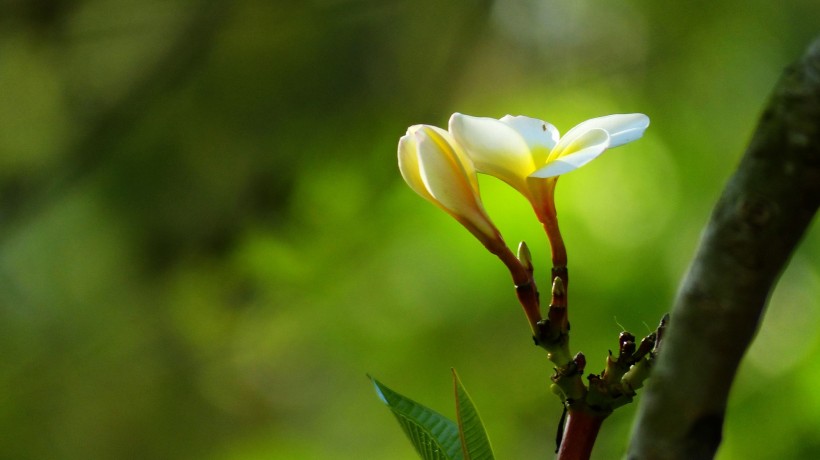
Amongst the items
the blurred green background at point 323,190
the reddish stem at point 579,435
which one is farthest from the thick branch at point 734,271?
the blurred green background at point 323,190

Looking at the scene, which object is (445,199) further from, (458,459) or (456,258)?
(456,258)

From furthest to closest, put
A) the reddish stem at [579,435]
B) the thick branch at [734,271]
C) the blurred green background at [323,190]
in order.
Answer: the blurred green background at [323,190], the reddish stem at [579,435], the thick branch at [734,271]

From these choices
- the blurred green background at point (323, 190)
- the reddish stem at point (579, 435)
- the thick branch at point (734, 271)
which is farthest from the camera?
the blurred green background at point (323, 190)

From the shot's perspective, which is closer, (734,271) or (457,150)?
(734,271)

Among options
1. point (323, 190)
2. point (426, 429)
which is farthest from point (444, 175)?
point (323, 190)

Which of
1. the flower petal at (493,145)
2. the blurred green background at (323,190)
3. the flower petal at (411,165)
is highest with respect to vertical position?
the blurred green background at (323,190)

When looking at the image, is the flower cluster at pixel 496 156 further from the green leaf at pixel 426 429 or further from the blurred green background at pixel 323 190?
the blurred green background at pixel 323 190

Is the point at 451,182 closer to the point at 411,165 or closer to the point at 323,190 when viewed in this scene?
the point at 411,165

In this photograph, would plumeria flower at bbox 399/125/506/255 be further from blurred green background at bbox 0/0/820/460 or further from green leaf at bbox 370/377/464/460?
blurred green background at bbox 0/0/820/460
